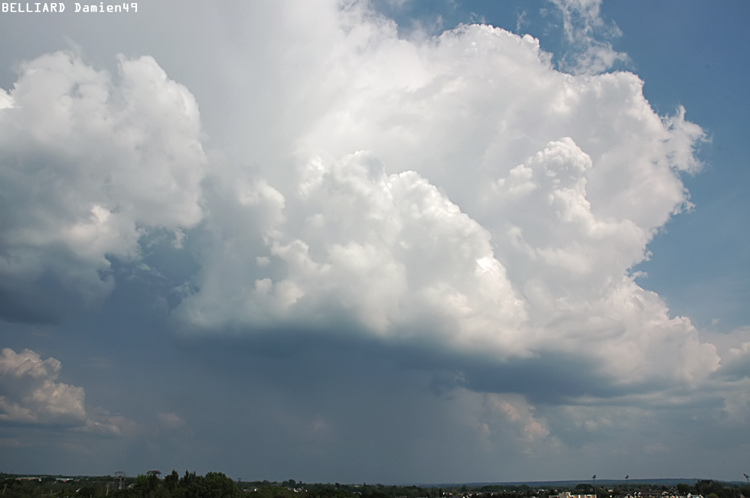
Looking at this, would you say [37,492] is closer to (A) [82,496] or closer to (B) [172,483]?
(A) [82,496]

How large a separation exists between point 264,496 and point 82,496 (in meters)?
74.9

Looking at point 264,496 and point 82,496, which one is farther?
point 82,496

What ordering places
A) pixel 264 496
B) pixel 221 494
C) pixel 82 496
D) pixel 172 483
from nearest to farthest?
1. pixel 221 494
2. pixel 172 483
3. pixel 264 496
4. pixel 82 496

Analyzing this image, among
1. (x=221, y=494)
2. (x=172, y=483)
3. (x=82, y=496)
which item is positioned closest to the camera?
(x=221, y=494)

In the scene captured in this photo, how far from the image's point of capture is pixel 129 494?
143m

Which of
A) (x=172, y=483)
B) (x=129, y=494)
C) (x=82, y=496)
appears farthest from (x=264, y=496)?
(x=82, y=496)

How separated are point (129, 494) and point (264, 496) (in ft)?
142

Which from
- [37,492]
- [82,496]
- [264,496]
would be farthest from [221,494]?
[37,492]

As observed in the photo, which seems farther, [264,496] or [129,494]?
[264,496]

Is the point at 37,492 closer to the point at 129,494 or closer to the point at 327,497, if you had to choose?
the point at 129,494

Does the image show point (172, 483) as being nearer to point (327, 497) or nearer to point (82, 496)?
point (327, 497)

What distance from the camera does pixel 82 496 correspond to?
637 feet

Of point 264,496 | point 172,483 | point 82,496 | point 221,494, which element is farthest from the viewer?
point 82,496

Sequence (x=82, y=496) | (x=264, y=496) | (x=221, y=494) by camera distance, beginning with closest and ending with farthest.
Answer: (x=221, y=494)
(x=264, y=496)
(x=82, y=496)
